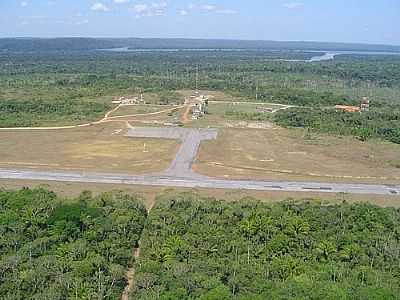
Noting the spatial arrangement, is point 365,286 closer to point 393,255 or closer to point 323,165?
point 393,255

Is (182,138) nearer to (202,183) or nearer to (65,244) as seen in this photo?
(202,183)

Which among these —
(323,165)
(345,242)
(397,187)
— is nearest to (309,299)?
(345,242)

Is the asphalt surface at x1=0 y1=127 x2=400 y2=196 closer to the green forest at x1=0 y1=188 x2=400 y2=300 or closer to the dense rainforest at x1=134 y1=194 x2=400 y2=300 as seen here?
the green forest at x1=0 y1=188 x2=400 y2=300

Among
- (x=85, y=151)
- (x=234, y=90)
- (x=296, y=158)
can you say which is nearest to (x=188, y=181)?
(x=296, y=158)

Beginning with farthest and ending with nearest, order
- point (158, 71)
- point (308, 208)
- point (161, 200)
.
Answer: point (158, 71) < point (161, 200) < point (308, 208)

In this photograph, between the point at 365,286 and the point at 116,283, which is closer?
the point at 365,286

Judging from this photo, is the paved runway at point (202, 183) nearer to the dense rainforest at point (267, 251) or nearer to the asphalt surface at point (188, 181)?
the asphalt surface at point (188, 181)
